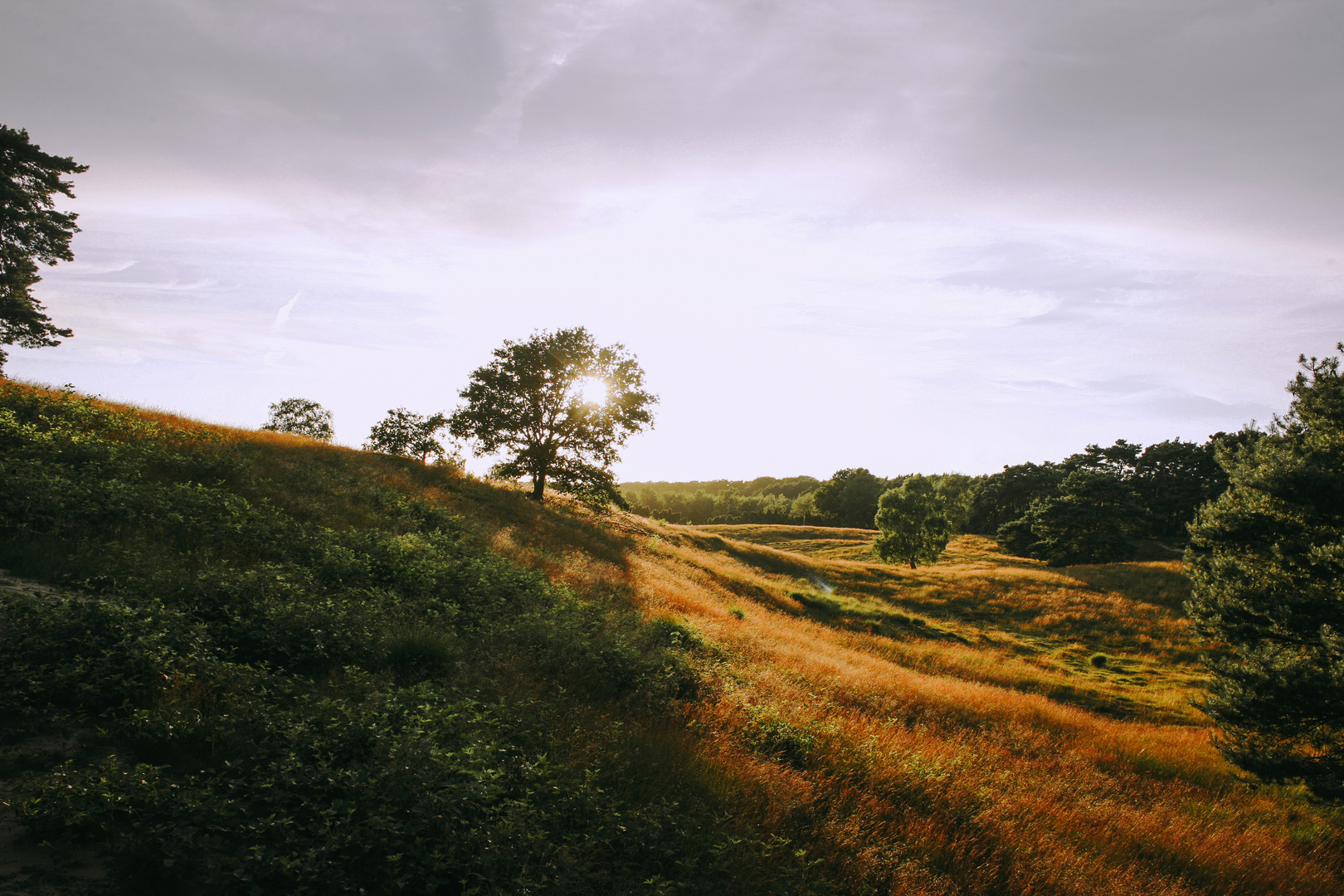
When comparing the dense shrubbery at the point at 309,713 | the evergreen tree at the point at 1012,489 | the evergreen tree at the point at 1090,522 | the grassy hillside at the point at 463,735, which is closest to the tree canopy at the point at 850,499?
the evergreen tree at the point at 1012,489

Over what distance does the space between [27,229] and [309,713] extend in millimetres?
31475

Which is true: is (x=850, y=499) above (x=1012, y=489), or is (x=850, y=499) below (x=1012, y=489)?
below

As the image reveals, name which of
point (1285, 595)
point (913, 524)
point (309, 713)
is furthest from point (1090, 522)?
point (309, 713)

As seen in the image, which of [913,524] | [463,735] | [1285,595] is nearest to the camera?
[463,735]

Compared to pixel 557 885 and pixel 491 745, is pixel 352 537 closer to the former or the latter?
pixel 491 745

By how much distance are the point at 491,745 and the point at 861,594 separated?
36383mm

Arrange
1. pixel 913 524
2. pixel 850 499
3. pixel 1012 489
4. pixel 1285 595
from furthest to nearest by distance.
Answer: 1. pixel 850 499
2. pixel 1012 489
3. pixel 913 524
4. pixel 1285 595

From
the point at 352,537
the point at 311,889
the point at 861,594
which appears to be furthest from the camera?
the point at 861,594

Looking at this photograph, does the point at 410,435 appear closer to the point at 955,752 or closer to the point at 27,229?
the point at 27,229

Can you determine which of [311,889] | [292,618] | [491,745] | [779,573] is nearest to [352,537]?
[292,618]

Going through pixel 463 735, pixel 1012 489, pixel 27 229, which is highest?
pixel 27 229

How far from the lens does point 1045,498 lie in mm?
70250

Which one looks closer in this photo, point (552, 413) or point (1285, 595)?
point (1285, 595)

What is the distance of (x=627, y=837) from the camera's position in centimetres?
475
